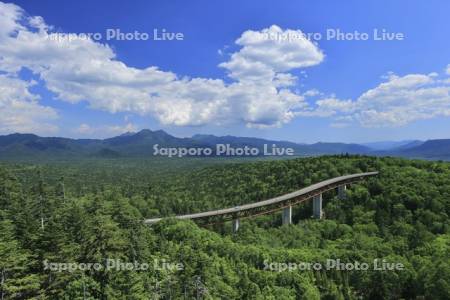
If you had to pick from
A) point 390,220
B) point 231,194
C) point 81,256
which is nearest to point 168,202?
point 231,194

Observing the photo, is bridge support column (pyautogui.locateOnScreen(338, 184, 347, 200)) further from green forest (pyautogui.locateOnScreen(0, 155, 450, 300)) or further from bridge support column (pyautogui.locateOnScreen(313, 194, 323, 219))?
bridge support column (pyautogui.locateOnScreen(313, 194, 323, 219))

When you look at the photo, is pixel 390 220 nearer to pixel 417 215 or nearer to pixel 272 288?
pixel 417 215

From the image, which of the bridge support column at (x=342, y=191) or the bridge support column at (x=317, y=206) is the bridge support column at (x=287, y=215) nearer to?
the bridge support column at (x=317, y=206)

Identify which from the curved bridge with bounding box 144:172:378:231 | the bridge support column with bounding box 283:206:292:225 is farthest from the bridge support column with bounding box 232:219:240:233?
the bridge support column with bounding box 283:206:292:225

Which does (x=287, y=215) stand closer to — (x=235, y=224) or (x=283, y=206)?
(x=283, y=206)

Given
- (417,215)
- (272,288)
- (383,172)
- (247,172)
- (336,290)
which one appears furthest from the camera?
(247,172)

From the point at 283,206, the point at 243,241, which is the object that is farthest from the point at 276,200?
the point at 243,241
